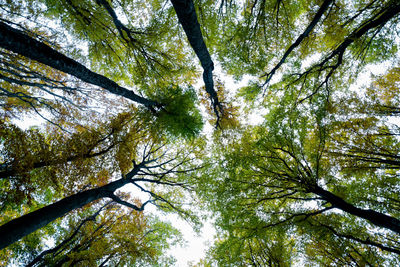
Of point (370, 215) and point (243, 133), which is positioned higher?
point (243, 133)

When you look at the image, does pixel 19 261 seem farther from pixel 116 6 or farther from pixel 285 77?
pixel 285 77

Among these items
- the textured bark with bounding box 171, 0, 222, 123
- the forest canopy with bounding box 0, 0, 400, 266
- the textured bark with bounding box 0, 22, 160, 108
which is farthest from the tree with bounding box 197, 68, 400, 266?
the textured bark with bounding box 0, 22, 160, 108

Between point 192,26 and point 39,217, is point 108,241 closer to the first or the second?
point 39,217

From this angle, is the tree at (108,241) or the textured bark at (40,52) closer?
the textured bark at (40,52)

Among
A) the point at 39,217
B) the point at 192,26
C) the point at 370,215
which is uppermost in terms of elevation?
the point at 192,26

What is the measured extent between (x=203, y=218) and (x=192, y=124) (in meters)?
3.75

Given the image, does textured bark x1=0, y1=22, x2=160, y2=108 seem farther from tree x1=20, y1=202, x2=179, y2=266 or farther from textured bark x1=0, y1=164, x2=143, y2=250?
tree x1=20, y1=202, x2=179, y2=266

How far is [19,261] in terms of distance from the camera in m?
5.16

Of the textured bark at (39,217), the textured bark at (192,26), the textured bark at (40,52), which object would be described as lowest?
the textured bark at (39,217)

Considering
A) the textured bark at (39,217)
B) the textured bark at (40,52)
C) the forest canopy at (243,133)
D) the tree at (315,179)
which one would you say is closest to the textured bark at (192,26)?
the forest canopy at (243,133)

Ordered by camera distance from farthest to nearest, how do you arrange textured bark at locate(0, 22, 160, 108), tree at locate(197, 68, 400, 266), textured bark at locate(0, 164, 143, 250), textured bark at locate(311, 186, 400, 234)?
tree at locate(197, 68, 400, 266)
textured bark at locate(311, 186, 400, 234)
textured bark at locate(0, 164, 143, 250)
textured bark at locate(0, 22, 160, 108)

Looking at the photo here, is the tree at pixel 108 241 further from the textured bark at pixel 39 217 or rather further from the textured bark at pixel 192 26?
the textured bark at pixel 192 26

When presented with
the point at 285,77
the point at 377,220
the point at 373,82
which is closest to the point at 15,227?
the point at 377,220

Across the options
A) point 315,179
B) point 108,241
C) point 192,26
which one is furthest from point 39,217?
point 315,179
